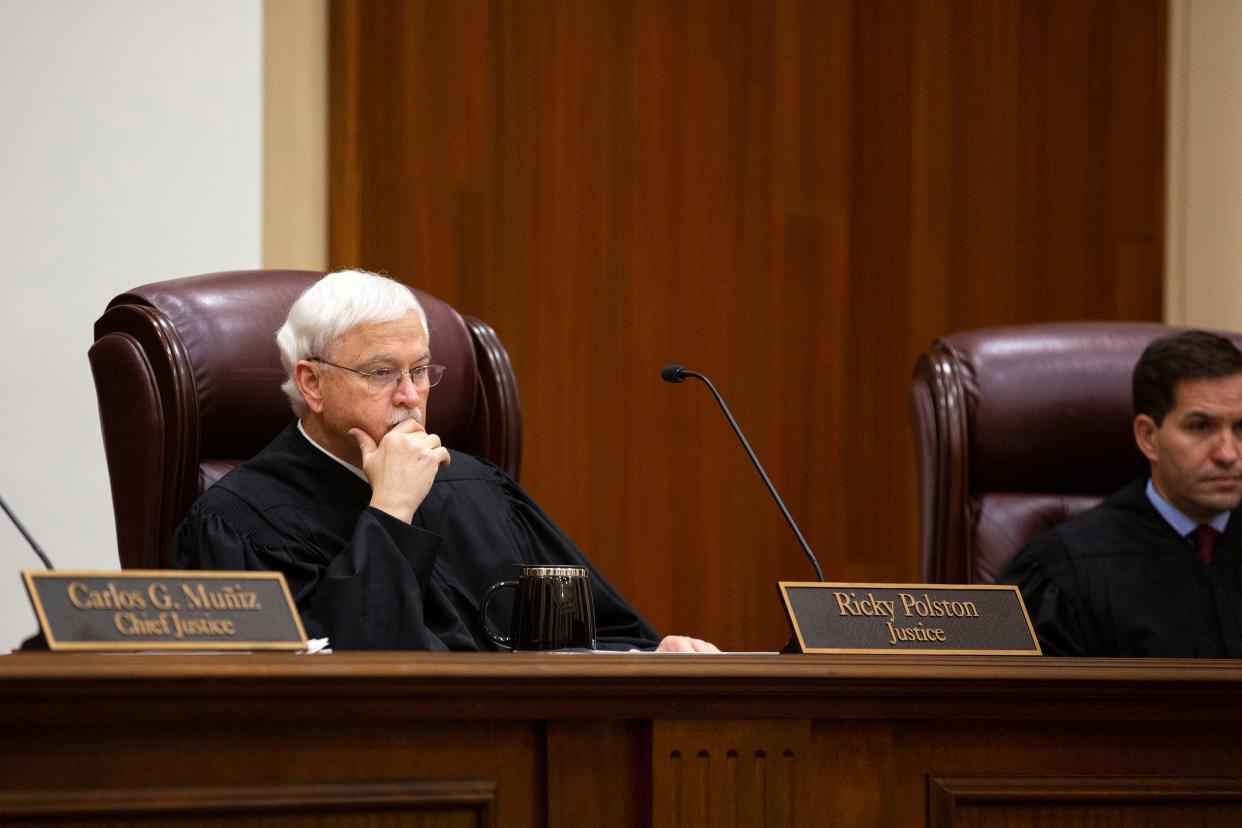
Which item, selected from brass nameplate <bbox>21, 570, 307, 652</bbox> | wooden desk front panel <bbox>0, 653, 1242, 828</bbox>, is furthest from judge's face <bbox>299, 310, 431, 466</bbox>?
wooden desk front panel <bbox>0, 653, 1242, 828</bbox>

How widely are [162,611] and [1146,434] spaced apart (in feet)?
6.14

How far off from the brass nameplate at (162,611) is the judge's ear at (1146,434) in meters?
1.74

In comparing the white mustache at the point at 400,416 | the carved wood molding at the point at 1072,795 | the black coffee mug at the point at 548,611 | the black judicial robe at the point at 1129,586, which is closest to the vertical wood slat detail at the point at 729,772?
the carved wood molding at the point at 1072,795

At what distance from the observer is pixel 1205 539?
108 inches

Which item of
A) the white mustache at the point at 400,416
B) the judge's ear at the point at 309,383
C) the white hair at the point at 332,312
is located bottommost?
the white mustache at the point at 400,416

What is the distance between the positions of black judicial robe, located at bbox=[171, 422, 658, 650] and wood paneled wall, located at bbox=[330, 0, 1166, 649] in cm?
114

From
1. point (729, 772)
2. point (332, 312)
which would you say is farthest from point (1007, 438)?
point (729, 772)

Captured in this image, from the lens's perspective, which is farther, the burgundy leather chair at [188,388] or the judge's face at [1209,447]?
the judge's face at [1209,447]

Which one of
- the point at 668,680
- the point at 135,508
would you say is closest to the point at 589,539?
the point at 135,508

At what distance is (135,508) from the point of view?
7.58 feet

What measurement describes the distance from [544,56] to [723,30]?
0.45 m

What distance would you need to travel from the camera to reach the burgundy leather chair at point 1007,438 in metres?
2.74

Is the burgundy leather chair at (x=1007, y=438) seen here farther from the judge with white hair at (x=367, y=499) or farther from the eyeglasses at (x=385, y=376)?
the eyeglasses at (x=385, y=376)

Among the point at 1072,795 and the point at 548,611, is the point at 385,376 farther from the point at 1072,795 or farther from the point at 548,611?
the point at 1072,795
